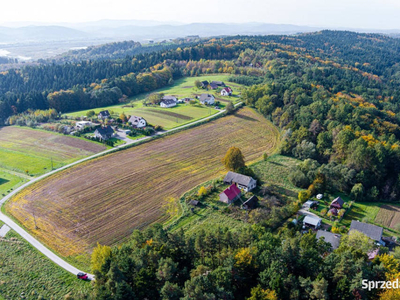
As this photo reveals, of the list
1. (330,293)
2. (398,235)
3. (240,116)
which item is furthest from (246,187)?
(240,116)

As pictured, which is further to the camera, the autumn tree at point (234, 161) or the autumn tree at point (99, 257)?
the autumn tree at point (234, 161)

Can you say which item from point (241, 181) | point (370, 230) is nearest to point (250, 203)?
point (241, 181)

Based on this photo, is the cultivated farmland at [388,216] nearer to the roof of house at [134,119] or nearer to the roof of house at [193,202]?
the roof of house at [193,202]

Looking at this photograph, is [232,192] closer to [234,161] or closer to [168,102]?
[234,161]

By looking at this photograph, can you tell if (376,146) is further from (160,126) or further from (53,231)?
(53,231)

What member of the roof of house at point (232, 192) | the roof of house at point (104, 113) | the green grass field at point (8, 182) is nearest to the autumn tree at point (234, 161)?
the roof of house at point (232, 192)

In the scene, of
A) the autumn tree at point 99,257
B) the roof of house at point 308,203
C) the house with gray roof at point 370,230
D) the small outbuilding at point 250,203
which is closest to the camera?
the autumn tree at point 99,257
